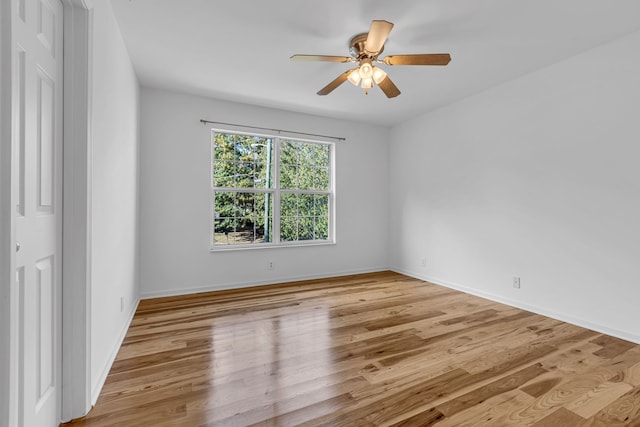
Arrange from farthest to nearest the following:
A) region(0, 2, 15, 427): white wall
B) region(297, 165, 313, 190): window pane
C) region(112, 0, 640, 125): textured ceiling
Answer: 1. region(297, 165, 313, 190): window pane
2. region(112, 0, 640, 125): textured ceiling
3. region(0, 2, 15, 427): white wall

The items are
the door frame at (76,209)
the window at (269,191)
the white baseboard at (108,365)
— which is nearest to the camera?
the door frame at (76,209)

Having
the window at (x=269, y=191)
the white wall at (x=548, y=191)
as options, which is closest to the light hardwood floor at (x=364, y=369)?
the white wall at (x=548, y=191)

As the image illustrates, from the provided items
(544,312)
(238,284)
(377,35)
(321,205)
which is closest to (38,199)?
(377,35)

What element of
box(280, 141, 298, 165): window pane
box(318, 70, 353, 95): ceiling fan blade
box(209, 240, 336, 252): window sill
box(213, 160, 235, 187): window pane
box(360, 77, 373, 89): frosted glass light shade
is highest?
box(318, 70, 353, 95): ceiling fan blade

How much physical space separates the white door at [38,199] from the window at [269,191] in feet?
8.17

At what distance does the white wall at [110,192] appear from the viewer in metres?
1.74

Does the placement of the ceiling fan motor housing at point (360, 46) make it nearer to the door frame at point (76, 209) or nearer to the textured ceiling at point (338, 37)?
the textured ceiling at point (338, 37)

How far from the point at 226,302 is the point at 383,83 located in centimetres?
278

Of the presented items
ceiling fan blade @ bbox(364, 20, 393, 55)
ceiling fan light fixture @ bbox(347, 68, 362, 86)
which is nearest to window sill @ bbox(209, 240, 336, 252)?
ceiling fan light fixture @ bbox(347, 68, 362, 86)

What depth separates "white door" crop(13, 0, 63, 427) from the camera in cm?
111

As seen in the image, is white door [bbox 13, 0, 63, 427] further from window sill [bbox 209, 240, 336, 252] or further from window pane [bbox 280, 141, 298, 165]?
window pane [bbox 280, 141, 298, 165]

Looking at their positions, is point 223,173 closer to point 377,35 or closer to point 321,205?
point 321,205

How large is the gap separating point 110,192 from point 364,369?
6.91 feet

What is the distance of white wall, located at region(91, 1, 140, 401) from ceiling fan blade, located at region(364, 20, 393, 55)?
1.67 meters
